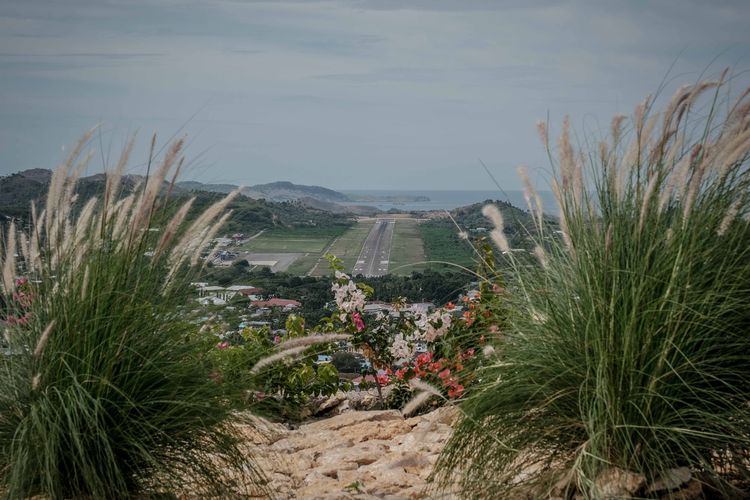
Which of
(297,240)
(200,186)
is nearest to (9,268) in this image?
(200,186)

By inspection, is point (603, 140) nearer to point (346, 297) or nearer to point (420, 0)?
point (346, 297)

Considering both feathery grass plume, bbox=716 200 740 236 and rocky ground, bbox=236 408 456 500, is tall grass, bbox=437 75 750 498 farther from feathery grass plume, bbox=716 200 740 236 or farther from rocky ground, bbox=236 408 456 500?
rocky ground, bbox=236 408 456 500

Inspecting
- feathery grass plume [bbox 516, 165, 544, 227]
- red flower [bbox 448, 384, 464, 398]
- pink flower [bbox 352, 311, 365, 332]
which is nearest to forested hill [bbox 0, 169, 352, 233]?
pink flower [bbox 352, 311, 365, 332]

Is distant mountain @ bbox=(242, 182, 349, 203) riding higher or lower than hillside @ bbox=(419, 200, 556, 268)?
higher

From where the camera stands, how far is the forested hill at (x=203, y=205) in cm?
373

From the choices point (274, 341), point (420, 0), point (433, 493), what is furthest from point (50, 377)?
point (420, 0)

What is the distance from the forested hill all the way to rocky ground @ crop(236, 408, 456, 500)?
1237 millimetres

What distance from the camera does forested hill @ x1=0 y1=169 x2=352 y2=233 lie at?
3729 mm

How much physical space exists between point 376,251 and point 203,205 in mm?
4993

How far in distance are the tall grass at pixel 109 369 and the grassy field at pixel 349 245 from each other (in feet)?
11.6

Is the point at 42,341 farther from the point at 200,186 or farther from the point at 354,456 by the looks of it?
the point at 354,456

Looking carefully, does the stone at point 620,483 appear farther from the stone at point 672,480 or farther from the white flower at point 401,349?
the white flower at point 401,349

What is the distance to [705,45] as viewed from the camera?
458cm

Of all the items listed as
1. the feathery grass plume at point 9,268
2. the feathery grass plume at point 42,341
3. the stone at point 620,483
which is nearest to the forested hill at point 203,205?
the feathery grass plume at point 9,268
